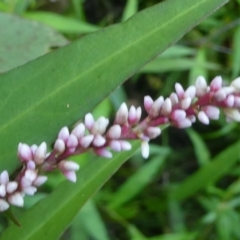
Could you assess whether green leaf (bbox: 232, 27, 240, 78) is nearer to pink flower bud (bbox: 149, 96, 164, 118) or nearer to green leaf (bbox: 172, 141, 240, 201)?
green leaf (bbox: 172, 141, 240, 201)

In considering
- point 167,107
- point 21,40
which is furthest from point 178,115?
point 21,40

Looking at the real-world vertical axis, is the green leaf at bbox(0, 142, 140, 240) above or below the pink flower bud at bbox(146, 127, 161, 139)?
below

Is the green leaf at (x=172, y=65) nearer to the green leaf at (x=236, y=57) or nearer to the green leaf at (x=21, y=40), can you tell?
the green leaf at (x=236, y=57)

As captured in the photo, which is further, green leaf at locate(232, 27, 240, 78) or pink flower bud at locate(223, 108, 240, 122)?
green leaf at locate(232, 27, 240, 78)

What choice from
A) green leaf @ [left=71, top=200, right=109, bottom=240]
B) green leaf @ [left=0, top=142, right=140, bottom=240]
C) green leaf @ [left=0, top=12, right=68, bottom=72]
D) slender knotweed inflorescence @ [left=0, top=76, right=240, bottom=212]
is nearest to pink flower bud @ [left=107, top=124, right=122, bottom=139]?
slender knotweed inflorescence @ [left=0, top=76, right=240, bottom=212]

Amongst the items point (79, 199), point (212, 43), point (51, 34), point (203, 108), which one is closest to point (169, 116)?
point (203, 108)

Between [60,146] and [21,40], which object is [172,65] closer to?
[21,40]

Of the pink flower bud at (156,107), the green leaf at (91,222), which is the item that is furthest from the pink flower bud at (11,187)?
the green leaf at (91,222)
